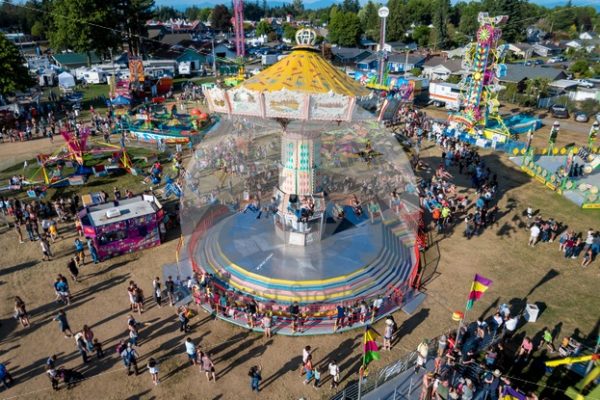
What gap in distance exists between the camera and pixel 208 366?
13477mm

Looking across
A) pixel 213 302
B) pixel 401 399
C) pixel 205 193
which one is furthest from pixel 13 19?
pixel 401 399

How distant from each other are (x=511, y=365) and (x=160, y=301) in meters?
13.4

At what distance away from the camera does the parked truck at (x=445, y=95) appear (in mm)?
49594

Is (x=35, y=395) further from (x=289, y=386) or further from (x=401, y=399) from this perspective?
(x=401, y=399)

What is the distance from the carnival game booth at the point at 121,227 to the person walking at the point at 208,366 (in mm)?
9283

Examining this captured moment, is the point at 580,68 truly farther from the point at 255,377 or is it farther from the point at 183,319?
the point at 255,377

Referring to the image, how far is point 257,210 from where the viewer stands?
22.7m

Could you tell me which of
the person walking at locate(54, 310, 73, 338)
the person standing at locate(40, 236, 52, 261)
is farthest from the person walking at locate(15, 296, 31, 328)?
the person standing at locate(40, 236, 52, 261)

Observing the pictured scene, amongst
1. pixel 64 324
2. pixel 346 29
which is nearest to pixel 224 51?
pixel 346 29

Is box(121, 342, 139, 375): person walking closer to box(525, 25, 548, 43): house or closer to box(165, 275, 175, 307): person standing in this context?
box(165, 275, 175, 307): person standing

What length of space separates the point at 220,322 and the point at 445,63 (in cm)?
6264

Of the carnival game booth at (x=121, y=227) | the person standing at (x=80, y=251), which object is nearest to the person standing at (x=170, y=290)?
the carnival game booth at (x=121, y=227)

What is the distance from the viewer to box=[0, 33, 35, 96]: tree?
42375 millimetres

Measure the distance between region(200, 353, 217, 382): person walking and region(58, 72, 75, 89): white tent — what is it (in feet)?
197
